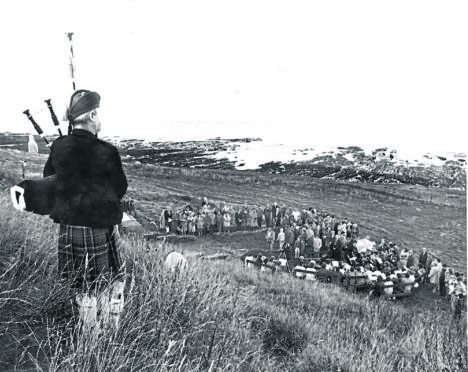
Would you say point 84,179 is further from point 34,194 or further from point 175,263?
point 175,263

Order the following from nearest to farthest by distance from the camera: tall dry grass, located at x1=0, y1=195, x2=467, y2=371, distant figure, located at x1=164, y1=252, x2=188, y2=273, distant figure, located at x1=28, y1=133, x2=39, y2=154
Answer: tall dry grass, located at x1=0, y1=195, x2=467, y2=371 → distant figure, located at x1=28, y1=133, x2=39, y2=154 → distant figure, located at x1=164, y1=252, x2=188, y2=273

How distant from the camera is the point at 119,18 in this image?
2.78 m

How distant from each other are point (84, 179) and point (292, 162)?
1.93m

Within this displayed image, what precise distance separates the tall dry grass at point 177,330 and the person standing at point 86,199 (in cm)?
12

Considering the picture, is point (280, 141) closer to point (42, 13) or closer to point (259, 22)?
point (259, 22)

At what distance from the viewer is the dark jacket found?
1.73m

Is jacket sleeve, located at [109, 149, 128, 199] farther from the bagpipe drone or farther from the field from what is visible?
the field

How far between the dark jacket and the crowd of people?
5.04 feet

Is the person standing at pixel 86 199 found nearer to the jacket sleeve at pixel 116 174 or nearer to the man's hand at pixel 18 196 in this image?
the jacket sleeve at pixel 116 174

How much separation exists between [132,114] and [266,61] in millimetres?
1021

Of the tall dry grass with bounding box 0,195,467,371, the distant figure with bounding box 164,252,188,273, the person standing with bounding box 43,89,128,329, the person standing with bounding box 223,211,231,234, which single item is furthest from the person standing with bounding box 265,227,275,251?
the person standing with bounding box 43,89,128,329

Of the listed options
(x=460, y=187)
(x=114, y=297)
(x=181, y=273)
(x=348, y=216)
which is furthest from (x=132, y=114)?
(x=460, y=187)

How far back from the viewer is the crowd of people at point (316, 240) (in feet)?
10.4

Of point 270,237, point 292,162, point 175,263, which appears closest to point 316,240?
point 270,237
